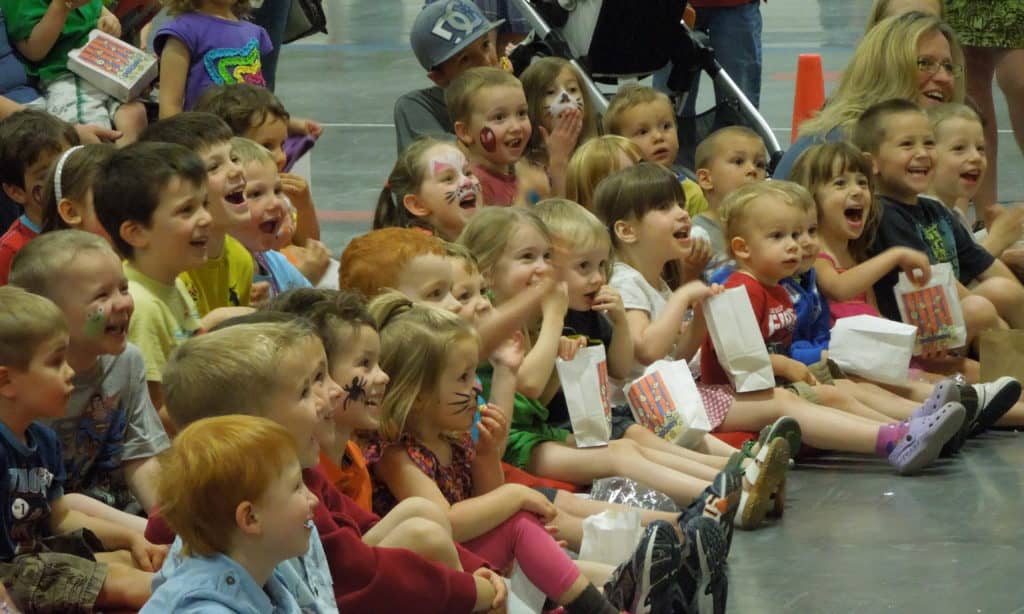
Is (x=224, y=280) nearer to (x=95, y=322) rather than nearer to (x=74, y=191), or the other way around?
(x=74, y=191)

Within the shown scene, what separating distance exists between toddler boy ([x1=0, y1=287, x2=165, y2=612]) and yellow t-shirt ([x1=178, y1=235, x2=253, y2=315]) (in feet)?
3.53

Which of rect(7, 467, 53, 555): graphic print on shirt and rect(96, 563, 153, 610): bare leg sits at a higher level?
rect(7, 467, 53, 555): graphic print on shirt

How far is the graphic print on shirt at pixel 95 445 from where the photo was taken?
168 inches

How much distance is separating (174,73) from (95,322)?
111 inches

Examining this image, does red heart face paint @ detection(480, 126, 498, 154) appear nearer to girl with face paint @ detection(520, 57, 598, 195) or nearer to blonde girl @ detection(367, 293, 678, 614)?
girl with face paint @ detection(520, 57, 598, 195)

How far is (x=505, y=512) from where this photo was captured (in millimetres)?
4395

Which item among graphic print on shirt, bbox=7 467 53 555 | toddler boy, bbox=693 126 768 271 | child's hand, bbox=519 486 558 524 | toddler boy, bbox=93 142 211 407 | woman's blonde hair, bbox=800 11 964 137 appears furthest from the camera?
woman's blonde hair, bbox=800 11 964 137

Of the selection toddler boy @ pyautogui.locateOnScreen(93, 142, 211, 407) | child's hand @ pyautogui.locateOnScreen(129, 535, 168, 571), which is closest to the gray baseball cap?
toddler boy @ pyautogui.locateOnScreen(93, 142, 211, 407)

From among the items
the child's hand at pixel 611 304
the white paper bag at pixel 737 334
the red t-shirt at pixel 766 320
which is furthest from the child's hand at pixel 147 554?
the red t-shirt at pixel 766 320

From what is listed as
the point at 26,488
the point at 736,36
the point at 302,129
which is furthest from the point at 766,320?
the point at 736,36

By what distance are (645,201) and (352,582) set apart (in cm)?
257

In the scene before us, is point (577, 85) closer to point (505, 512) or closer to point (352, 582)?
point (505, 512)

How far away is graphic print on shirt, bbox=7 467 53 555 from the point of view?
386 centimetres

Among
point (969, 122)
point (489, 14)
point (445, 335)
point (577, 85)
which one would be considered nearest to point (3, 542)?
point (445, 335)
